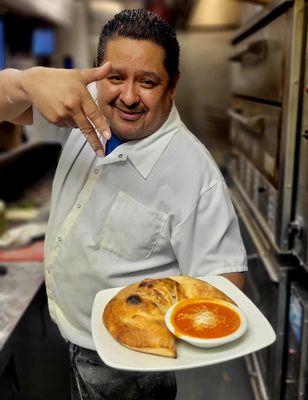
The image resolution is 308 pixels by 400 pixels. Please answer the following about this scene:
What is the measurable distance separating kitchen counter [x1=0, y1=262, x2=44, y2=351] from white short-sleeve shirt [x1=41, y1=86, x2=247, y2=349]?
1.26 feet

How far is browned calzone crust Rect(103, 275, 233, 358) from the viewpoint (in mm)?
815

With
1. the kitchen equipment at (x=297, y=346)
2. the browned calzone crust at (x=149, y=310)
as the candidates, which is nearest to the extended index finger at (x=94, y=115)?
the browned calzone crust at (x=149, y=310)

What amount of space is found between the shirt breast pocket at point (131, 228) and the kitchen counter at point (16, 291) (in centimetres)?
57

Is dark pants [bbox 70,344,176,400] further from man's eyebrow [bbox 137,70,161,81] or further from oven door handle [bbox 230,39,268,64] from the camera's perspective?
oven door handle [bbox 230,39,268,64]

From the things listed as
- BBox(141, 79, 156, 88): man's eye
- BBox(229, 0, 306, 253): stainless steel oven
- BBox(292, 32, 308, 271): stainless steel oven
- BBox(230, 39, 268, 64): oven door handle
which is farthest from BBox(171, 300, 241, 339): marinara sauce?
BBox(230, 39, 268, 64): oven door handle

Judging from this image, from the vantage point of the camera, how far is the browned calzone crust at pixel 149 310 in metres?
0.81

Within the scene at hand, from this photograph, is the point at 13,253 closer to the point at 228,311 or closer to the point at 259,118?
the point at 259,118

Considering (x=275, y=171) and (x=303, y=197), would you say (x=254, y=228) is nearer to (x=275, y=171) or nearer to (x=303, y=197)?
(x=275, y=171)

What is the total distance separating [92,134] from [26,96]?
20 cm

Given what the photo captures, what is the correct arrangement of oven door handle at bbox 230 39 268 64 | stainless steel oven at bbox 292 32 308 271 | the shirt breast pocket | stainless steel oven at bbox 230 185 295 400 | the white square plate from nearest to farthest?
the white square plate, the shirt breast pocket, stainless steel oven at bbox 292 32 308 271, stainless steel oven at bbox 230 185 295 400, oven door handle at bbox 230 39 268 64

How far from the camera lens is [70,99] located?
0.90 metres

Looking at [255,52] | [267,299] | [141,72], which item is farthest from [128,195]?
[255,52]

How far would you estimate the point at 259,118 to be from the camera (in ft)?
6.89

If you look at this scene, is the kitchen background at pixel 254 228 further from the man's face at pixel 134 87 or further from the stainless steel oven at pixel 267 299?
the man's face at pixel 134 87
